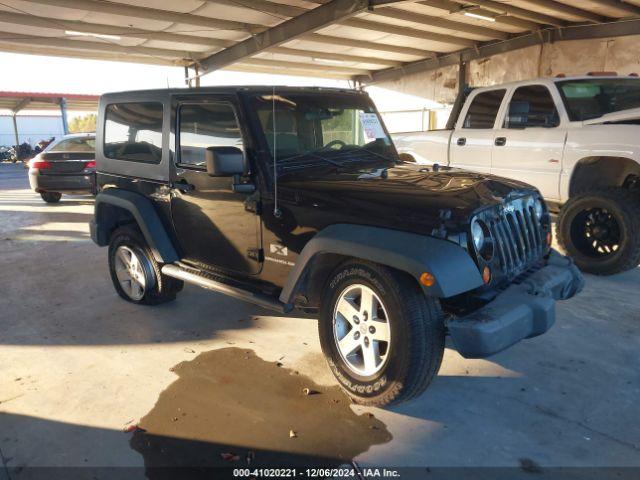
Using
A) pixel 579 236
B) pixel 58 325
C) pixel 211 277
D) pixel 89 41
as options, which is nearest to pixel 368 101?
pixel 211 277

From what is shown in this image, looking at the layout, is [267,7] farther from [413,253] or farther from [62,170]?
[413,253]

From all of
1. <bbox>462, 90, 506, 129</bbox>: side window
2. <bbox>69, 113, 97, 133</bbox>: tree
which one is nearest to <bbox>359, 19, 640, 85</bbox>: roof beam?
<bbox>462, 90, 506, 129</bbox>: side window

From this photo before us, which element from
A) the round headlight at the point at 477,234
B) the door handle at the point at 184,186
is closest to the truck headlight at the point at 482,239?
the round headlight at the point at 477,234

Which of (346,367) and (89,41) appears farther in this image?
(89,41)

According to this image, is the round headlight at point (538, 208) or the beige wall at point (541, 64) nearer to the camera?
the round headlight at point (538, 208)

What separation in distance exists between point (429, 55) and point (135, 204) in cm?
1516

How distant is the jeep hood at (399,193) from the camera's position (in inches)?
107

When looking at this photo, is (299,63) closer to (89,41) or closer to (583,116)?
(89,41)

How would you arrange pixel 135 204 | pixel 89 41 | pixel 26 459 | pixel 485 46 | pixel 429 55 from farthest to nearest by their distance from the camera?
pixel 429 55
pixel 485 46
pixel 89 41
pixel 135 204
pixel 26 459

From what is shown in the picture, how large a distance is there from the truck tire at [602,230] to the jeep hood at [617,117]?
79 cm

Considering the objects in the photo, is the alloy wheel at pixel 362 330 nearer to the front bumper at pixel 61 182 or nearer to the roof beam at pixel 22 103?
the front bumper at pixel 61 182

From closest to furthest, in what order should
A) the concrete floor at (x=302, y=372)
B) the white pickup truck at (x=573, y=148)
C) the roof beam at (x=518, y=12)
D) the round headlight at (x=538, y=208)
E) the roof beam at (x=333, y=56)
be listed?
the concrete floor at (x=302, y=372), the round headlight at (x=538, y=208), the white pickup truck at (x=573, y=148), the roof beam at (x=518, y=12), the roof beam at (x=333, y=56)

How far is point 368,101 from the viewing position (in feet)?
14.3

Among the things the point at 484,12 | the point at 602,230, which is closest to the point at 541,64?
the point at 484,12
